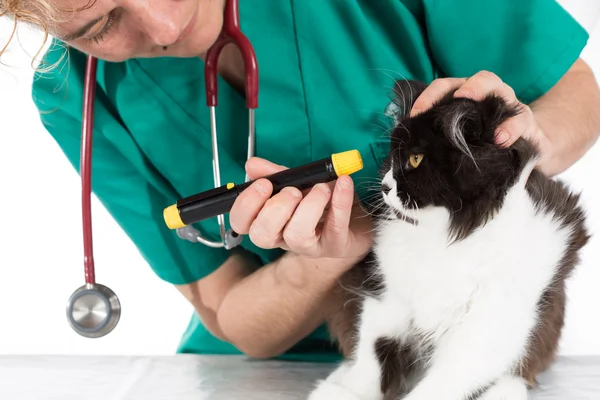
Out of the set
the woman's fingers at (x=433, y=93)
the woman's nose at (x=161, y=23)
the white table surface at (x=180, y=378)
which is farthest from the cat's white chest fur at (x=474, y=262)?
the woman's nose at (x=161, y=23)

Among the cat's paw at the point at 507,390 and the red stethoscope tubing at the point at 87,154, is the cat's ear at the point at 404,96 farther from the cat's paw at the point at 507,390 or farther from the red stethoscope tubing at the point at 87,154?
the red stethoscope tubing at the point at 87,154

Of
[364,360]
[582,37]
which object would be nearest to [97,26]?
[364,360]

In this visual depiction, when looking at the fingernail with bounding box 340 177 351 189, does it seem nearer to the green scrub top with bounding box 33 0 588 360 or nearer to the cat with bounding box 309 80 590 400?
the cat with bounding box 309 80 590 400

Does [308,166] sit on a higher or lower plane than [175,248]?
higher

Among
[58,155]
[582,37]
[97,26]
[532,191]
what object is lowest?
[532,191]

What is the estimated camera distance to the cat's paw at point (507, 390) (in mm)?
800

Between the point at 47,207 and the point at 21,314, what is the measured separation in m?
0.31

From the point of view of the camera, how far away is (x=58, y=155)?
186 centimetres

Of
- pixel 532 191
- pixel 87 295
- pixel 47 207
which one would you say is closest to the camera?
pixel 532 191

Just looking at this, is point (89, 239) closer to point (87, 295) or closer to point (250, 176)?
point (87, 295)

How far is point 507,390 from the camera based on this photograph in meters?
0.81

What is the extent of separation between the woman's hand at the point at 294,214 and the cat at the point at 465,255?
6cm

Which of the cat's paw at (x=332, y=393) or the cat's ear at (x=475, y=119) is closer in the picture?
the cat's ear at (x=475, y=119)

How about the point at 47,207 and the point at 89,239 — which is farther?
the point at 47,207
